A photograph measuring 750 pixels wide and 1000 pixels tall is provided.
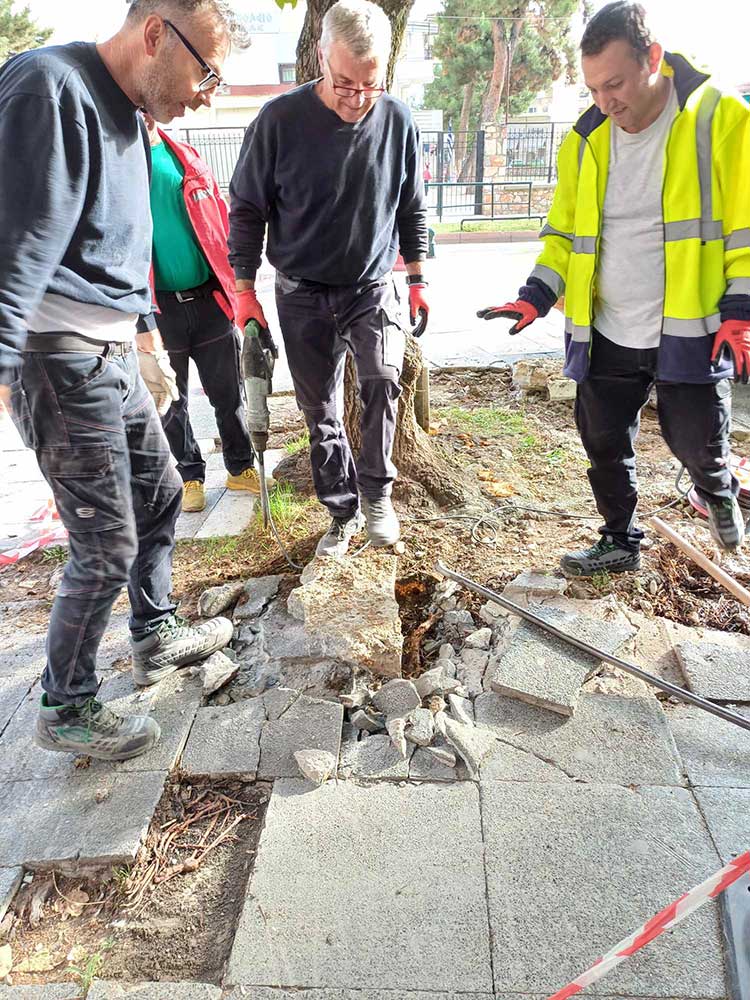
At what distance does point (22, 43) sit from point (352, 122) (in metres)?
34.3

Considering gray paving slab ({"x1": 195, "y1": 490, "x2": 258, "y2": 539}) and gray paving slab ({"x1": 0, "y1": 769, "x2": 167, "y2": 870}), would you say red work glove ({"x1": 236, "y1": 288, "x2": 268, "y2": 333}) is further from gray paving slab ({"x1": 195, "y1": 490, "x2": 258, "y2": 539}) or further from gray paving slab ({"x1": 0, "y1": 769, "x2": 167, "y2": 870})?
gray paving slab ({"x1": 0, "y1": 769, "x2": 167, "y2": 870})

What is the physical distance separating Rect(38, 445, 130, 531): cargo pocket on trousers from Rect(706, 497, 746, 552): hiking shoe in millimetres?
2324

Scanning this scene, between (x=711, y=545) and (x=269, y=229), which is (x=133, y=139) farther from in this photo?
(x=711, y=545)

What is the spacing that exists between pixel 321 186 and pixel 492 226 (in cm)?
1868

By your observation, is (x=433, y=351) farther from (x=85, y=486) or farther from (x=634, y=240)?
(x=85, y=486)

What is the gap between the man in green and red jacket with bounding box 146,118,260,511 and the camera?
357 centimetres

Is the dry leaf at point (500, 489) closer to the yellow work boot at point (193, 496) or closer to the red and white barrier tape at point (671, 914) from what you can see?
the yellow work boot at point (193, 496)

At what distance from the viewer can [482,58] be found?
34.3m

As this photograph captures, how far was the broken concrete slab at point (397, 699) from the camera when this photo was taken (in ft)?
7.90

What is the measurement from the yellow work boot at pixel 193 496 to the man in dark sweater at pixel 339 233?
3.98 ft

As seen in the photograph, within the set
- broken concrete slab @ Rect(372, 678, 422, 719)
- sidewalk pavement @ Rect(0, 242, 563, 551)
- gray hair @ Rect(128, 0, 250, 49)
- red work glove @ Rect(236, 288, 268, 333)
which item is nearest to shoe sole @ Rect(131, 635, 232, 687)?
broken concrete slab @ Rect(372, 678, 422, 719)

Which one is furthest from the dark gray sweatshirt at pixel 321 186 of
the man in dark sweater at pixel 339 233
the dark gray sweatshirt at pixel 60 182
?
the dark gray sweatshirt at pixel 60 182

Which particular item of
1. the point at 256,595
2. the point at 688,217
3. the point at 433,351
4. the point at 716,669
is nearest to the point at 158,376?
the point at 256,595

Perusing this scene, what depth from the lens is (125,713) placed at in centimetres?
253
